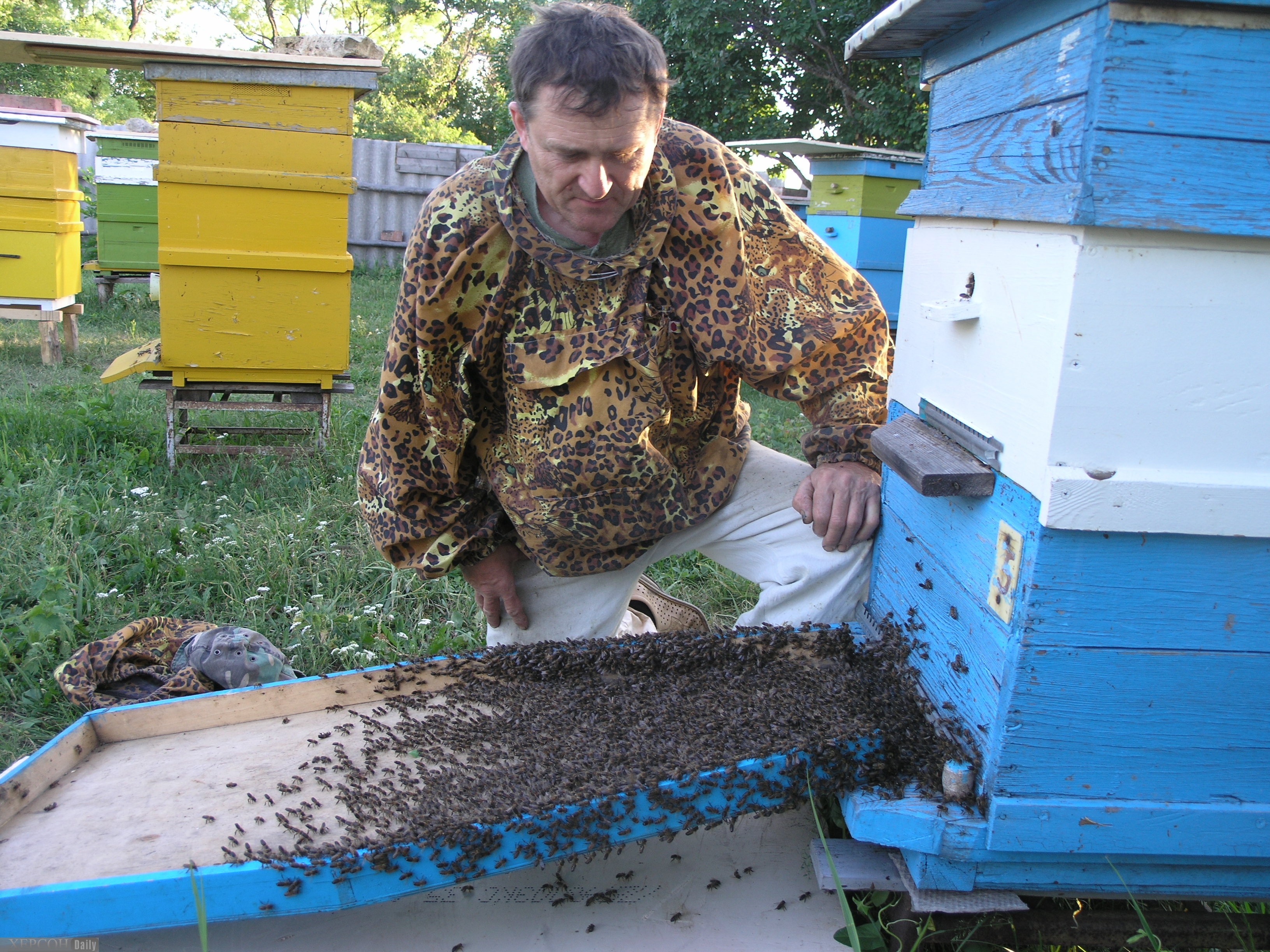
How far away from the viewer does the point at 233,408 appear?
5047 mm

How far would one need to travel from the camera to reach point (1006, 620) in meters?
1.63

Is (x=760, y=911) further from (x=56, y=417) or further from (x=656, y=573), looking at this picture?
(x=56, y=417)

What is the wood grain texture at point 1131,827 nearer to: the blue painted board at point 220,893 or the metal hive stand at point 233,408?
the blue painted board at point 220,893

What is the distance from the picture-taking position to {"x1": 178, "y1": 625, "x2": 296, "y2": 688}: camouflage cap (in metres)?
2.72

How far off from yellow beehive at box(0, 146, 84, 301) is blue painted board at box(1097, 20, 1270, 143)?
23.4ft

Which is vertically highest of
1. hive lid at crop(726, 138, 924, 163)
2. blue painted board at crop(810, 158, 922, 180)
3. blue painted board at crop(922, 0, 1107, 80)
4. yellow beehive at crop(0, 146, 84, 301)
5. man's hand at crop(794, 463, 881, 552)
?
hive lid at crop(726, 138, 924, 163)

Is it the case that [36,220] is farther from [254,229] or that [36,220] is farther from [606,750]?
[606,750]

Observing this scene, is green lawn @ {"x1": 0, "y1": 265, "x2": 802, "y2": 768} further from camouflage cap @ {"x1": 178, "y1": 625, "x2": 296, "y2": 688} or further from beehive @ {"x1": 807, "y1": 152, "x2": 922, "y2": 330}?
beehive @ {"x1": 807, "y1": 152, "x2": 922, "y2": 330}

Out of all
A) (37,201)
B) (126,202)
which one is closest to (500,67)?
(126,202)

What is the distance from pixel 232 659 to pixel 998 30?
243 centimetres

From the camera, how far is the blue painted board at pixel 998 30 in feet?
4.92

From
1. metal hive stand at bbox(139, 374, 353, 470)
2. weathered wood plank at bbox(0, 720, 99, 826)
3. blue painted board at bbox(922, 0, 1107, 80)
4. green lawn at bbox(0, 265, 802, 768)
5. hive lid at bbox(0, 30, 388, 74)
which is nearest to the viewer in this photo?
blue painted board at bbox(922, 0, 1107, 80)

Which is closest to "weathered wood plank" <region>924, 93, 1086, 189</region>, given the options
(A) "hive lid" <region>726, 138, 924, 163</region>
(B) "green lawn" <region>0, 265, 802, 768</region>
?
(B) "green lawn" <region>0, 265, 802, 768</region>

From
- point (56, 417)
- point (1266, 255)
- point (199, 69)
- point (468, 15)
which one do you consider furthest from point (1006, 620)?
point (468, 15)
